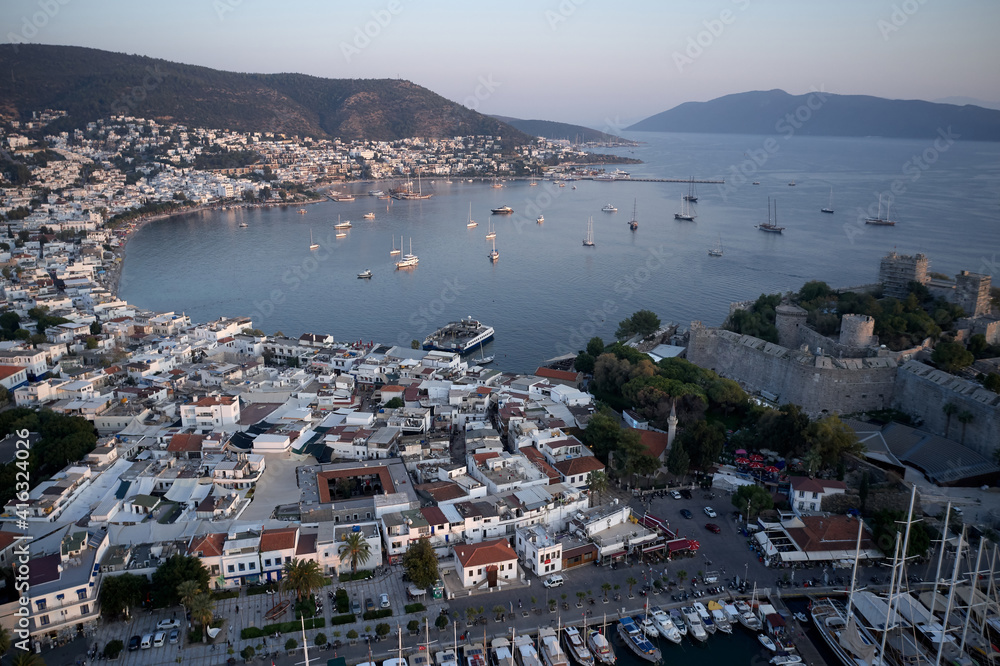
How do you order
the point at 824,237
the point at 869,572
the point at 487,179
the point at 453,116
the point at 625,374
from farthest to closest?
the point at 453,116, the point at 487,179, the point at 824,237, the point at 625,374, the point at 869,572

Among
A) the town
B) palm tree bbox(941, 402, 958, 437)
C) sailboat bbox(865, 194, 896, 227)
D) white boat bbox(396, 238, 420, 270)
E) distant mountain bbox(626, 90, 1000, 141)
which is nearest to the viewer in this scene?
the town

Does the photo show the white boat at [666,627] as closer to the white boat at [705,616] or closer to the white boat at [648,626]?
the white boat at [648,626]

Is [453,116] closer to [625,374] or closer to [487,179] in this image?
[487,179]

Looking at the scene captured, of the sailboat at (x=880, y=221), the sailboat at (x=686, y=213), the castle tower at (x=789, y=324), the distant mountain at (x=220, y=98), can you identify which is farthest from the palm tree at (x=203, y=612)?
the distant mountain at (x=220, y=98)

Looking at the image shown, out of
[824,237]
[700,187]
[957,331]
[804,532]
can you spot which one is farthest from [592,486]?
[700,187]

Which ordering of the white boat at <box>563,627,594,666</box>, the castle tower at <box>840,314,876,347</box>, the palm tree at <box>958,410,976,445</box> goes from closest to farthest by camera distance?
the white boat at <box>563,627,594,666</box>, the palm tree at <box>958,410,976,445</box>, the castle tower at <box>840,314,876,347</box>

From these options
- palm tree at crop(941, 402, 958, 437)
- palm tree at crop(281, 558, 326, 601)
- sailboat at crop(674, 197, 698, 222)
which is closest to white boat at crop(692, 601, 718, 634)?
palm tree at crop(281, 558, 326, 601)

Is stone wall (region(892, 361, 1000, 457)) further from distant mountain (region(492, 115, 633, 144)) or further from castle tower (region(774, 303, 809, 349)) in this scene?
distant mountain (region(492, 115, 633, 144))
